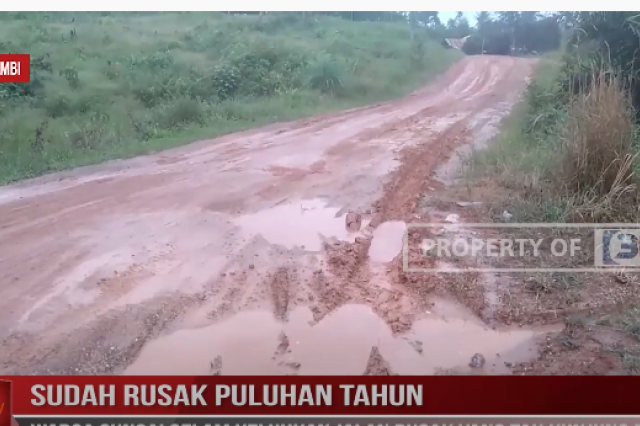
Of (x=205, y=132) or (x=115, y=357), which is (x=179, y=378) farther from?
(x=205, y=132)

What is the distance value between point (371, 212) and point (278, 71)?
1.26 meters

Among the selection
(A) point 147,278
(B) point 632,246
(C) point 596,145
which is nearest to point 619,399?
(B) point 632,246

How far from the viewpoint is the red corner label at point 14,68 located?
2.32 meters

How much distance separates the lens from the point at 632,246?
232 centimetres

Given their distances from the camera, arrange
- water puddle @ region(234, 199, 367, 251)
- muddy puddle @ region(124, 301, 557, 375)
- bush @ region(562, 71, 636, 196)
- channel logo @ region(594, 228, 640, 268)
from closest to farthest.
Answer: muddy puddle @ region(124, 301, 557, 375), channel logo @ region(594, 228, 640, 268), water puddle @ region(234, 199, 367, 251), bush @ region(562, 71, 636, 196)

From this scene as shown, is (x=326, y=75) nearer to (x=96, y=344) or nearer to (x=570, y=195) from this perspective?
(x=570, y=195)

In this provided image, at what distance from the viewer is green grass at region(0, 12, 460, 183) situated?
2.60 m

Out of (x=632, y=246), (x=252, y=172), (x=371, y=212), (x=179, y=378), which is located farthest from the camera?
(x=252, y=172)

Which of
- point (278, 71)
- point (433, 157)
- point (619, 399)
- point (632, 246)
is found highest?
point (278, 71)

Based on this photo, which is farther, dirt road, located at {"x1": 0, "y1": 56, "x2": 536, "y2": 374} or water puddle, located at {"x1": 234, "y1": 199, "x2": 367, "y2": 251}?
water puddle, located at {"x1": 234, "y1": 199, "x2": 367, "y2": 251}

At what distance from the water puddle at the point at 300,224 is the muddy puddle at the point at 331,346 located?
36cm

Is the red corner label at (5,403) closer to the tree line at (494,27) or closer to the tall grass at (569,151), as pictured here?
the tree line at (494,27)

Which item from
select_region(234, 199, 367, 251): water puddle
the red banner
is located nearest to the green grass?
select_region(234, 199, 367, 251): water puddle

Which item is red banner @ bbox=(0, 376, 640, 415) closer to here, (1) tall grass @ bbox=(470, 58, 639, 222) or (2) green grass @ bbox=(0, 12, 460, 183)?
(1) tall grass @ bbox=(470, 58, 639, 222)
